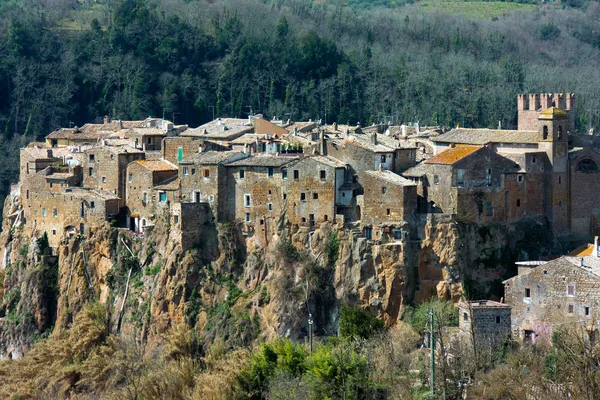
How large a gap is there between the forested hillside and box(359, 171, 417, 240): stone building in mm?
32315

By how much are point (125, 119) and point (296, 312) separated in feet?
114

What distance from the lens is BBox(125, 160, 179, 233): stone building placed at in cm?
6112

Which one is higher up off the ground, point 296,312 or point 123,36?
point 123,36

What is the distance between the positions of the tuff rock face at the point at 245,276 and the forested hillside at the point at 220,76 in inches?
888

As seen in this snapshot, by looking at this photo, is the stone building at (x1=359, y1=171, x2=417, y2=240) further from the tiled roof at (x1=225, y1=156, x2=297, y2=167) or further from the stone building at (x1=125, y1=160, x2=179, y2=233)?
the stone building at (x1=125, y1=160, x2=179, y2=233)

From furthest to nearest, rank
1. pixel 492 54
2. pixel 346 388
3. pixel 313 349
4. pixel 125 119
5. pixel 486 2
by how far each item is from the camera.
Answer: pixel 486 2
pixel 492 54
pixel 125 119
pixel 313 349
pixel 346 388

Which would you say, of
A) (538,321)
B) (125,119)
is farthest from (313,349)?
(125,119)

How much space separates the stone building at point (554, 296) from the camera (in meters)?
49.1

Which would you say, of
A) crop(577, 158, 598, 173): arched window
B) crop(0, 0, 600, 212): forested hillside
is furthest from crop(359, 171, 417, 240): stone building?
crop(0, 0, 600, 212): forested hillside

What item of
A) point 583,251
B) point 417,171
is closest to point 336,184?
point 417,171

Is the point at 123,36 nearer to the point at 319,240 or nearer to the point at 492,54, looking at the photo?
the point at 492,54

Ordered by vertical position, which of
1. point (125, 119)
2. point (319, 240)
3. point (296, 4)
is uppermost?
point (296, 4)

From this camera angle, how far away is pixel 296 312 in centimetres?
5591

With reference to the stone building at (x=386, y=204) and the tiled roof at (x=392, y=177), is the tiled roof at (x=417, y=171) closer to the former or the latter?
the tiled roof at (x=392, y=177)
